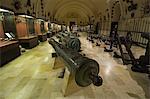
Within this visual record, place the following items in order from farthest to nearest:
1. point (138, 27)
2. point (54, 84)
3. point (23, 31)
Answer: point (138, 27), point (23, 31), point (54, 84)

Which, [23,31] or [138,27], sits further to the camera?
[138,27]

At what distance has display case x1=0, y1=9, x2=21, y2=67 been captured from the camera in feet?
18.1

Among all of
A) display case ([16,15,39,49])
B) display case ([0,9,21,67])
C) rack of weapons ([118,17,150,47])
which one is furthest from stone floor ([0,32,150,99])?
rack of weapons ([118,17,150,47])

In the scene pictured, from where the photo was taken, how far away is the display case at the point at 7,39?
5504 mm

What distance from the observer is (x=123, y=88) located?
354 centimetres

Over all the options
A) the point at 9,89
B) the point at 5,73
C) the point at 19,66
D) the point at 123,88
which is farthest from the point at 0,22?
the point at 123,88

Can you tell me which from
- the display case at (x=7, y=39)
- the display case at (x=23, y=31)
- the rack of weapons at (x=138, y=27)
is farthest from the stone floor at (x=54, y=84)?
the rack of weapons at (x=138, y=27)

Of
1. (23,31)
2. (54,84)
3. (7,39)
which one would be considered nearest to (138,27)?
(23,31)

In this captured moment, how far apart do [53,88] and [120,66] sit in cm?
298

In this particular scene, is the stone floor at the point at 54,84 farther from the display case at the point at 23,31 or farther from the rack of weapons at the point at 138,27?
the rack of weapons at the point at 138,27

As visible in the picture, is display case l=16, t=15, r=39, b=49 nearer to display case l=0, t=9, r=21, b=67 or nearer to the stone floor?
display case l=0, t=9, r=21, b=67

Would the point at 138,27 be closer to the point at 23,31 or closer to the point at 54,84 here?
the point at 23,31

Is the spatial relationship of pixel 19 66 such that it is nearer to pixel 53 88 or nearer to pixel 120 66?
pixel 53 88

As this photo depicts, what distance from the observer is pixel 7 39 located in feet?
22.2
